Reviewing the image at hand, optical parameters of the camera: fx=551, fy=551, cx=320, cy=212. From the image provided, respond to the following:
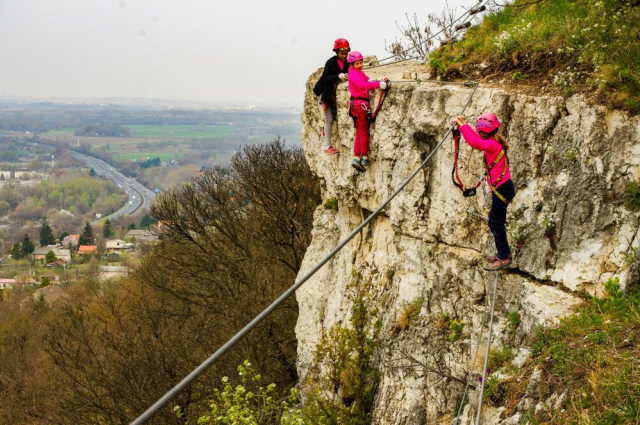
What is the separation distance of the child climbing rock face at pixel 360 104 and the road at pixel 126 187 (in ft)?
273

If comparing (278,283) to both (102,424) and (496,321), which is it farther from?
(496,321)

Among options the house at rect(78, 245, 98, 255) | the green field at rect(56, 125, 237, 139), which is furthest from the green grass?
the house at rect(78, 245, 98, 255)

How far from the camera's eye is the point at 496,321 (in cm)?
737

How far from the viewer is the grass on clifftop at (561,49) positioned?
22.3 ft

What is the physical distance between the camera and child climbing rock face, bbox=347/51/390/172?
30.9 ft

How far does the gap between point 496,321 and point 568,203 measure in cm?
180

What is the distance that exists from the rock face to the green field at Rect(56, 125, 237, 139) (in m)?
152

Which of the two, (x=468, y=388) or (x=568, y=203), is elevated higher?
(x=568, y=203)

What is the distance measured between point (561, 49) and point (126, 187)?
130 m

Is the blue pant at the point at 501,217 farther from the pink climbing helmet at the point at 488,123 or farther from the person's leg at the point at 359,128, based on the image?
the person's leg at the point at 359,128

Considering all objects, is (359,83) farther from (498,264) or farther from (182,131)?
(182,131)

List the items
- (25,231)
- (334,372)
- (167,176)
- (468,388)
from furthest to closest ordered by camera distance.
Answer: (167,176) → (25,231) → (334,372) → (468,388)

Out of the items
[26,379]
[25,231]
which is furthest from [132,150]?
[26,379]

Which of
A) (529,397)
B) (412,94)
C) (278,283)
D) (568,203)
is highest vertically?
(412,94)
